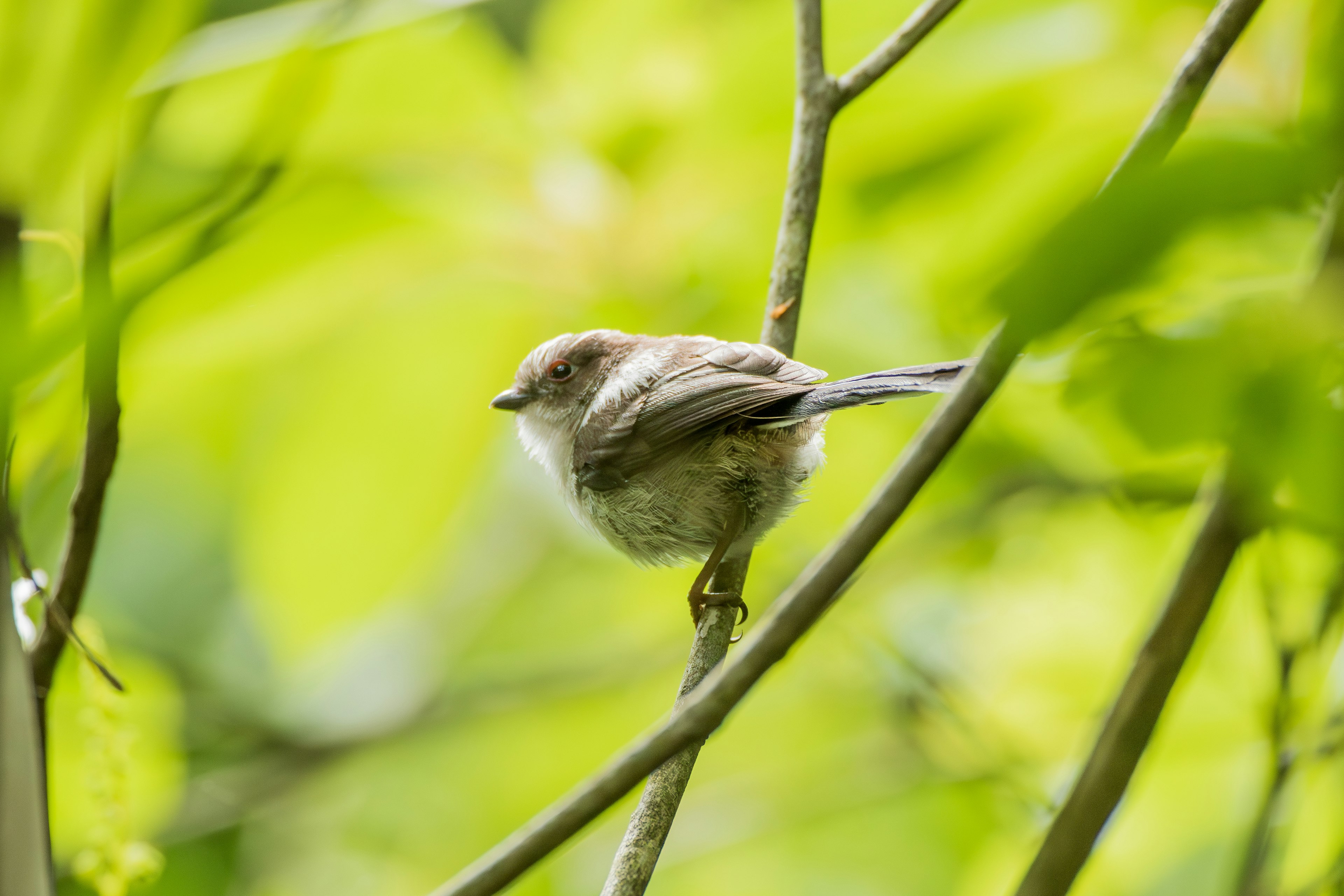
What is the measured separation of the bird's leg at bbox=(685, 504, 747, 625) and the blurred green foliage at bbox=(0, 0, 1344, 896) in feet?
1.14

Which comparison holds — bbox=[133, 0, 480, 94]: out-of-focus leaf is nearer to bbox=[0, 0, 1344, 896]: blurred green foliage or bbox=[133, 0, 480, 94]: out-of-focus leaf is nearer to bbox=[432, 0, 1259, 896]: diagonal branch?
bbox=[0, 0, 1344, 896]: blurred green foliage

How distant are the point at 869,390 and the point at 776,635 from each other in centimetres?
88

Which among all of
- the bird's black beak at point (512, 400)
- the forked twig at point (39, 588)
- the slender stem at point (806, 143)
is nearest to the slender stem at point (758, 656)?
the forked twig at point (39, 588)

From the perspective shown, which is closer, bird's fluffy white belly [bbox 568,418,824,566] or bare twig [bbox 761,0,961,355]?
bare twig [bbox 761,0,961,355]

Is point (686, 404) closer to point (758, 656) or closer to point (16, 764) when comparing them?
point (758, 656)

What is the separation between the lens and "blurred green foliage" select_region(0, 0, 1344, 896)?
0.79 m

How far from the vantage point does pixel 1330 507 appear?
0.69 m

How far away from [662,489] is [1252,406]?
1.35 m

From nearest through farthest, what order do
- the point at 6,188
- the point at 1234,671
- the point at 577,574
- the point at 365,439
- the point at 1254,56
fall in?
1. the point at 6,188
2. the point at 1254,56
3. the point at 365,439
4. the point at 1234,671
5. the point at 577,574

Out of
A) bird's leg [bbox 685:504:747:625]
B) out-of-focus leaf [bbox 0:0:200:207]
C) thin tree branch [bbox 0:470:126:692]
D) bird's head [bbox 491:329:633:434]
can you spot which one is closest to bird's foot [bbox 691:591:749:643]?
bird's leg [bbox 685:504:747:625]

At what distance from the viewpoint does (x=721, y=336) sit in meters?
2.04

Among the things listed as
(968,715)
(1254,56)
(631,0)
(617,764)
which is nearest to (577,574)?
(968,715)

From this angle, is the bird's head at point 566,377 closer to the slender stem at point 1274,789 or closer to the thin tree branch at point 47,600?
the thin tree branch at point 47,600

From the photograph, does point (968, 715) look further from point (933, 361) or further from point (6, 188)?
point (6, 188)
